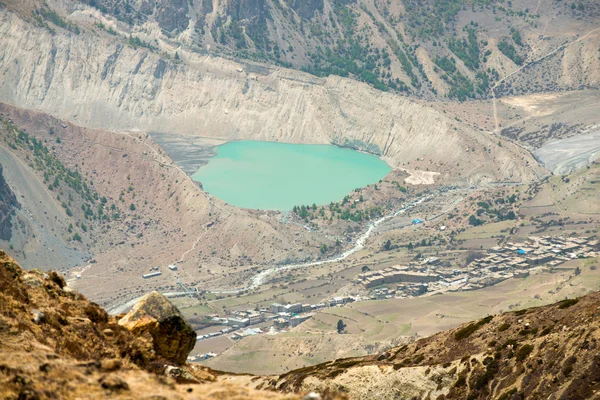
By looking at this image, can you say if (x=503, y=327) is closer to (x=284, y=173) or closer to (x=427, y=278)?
(x=427, y=278)

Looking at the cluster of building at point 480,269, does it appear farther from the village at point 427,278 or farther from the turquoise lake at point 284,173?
the turquoise lake at point 284,173

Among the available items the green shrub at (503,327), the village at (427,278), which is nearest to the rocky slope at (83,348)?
the green shrub at (503,327)

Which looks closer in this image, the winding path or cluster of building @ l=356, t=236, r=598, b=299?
the winding path

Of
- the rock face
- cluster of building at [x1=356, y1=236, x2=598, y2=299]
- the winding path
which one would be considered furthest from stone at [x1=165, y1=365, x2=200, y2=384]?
cluster of building at [x1=356, y1=236, x2=598, y2=299]

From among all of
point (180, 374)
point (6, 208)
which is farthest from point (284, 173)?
point (180, 374)

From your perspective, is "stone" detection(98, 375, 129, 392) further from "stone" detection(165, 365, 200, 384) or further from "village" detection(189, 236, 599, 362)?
"village" detection(189, 236, 599, 362)

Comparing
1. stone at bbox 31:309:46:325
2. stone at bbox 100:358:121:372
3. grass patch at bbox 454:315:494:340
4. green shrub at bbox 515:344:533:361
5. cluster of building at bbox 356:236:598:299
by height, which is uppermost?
stone at bbox 100:358:121:372
